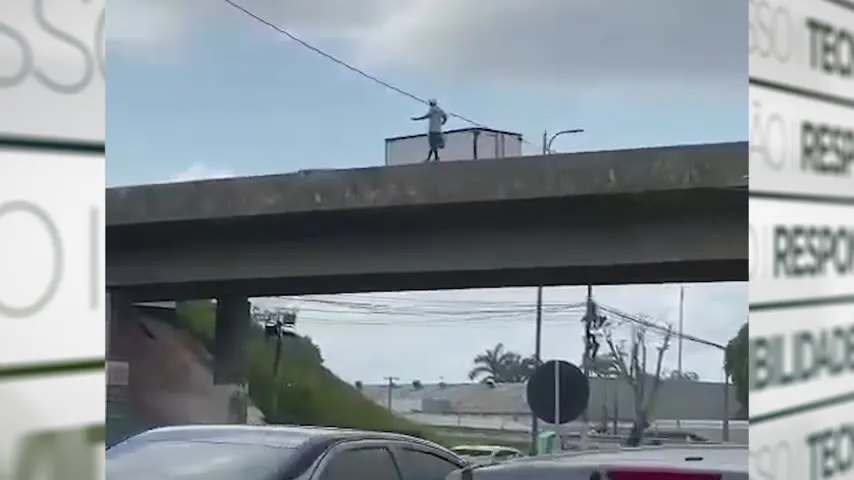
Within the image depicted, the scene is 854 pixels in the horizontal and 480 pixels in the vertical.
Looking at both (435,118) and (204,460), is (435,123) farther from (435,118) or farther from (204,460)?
(204,460)

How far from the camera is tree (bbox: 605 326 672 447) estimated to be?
10.8 feet

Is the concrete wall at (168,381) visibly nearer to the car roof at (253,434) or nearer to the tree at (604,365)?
the car roof at (253,434)

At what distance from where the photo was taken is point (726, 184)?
551 cm

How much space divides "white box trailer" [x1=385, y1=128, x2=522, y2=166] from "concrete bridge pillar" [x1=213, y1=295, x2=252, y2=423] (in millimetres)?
714

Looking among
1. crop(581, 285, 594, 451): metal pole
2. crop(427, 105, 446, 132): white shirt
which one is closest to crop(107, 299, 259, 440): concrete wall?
crop(581, 285, 594, 451): metal pole

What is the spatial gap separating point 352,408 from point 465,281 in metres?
2.80

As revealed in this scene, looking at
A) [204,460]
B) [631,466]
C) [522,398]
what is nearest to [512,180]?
[522,398]

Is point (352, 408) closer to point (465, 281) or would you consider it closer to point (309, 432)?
point (309, 432)

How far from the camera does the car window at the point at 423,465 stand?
2750 millimetres

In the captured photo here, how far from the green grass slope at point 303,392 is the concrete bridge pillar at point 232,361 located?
2 centimetres

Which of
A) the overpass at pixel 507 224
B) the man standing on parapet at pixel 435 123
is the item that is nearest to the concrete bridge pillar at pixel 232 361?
the man standing on parapet at pixel 435 123

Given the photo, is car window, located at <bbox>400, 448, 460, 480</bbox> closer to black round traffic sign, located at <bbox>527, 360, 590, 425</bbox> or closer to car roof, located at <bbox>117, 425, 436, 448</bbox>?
car roof, located at <bbox>117, 425, 436, 448</bbox>

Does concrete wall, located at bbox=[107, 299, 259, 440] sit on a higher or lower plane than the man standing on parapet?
lower

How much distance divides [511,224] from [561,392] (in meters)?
2.87
